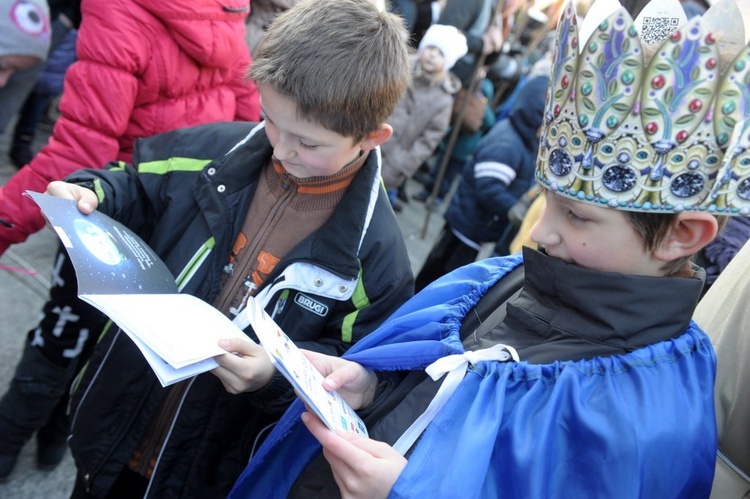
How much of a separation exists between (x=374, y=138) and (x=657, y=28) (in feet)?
2.53

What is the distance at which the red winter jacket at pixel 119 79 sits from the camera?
6.88 feet

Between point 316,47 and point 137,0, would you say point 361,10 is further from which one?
point 137,0

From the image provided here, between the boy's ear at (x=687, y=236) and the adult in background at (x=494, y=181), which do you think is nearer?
the boy's ear at (x=687, y=236)

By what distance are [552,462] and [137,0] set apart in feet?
6.36

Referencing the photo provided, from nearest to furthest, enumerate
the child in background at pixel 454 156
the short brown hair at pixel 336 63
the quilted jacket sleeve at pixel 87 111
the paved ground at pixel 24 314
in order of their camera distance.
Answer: the short brown hair at pixel 336 63 < the quilted jacket sleeve at pixel 87 111 < the paved ground at pixel 24 314 < the child in background at pixel 454 156

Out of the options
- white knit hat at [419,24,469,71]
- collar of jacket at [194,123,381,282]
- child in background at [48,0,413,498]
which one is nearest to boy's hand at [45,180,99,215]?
child in background at [48,0,413,498]

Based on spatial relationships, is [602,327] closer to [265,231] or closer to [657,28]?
[657,28]

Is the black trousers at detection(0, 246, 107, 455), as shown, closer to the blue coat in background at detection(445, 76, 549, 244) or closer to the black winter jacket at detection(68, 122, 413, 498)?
the black winter jacket at detection(68, 122, 413, 498)

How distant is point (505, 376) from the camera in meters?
1.18

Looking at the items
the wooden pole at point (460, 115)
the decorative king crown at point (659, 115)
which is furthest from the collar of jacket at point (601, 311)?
the wooden pole at point (460, 115)

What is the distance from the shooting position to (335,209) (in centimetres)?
173

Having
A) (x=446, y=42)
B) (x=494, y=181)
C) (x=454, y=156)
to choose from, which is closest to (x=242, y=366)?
(x=494, y=181)

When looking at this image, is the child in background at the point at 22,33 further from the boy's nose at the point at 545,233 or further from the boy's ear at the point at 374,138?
the boy's nose at the point at 545,233

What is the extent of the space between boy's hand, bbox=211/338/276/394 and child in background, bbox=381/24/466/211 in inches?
138
